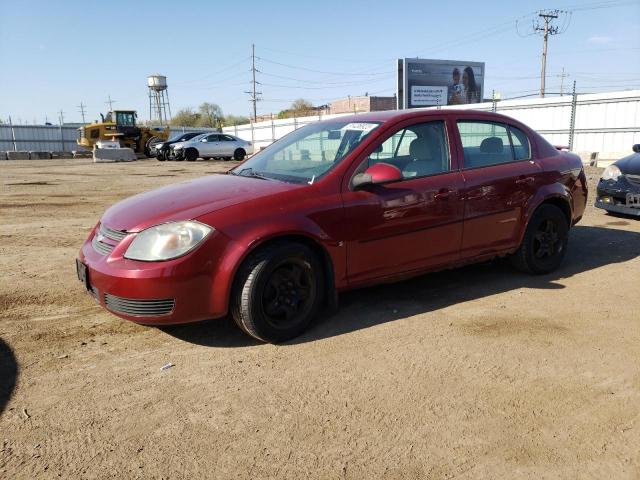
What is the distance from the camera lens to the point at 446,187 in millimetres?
4285

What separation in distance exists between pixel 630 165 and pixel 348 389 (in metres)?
6.61

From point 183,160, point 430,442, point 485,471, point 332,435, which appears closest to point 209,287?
point 332,435

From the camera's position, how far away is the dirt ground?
2.36 m

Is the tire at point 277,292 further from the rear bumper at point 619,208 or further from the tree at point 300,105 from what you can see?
the tree at point 300,105

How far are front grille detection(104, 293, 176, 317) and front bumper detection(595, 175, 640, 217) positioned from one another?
6825 mm

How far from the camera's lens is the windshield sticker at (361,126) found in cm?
420

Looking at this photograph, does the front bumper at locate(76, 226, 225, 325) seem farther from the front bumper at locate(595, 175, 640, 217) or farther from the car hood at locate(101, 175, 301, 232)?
the front bumper at locate(595, 175, 640, 217)

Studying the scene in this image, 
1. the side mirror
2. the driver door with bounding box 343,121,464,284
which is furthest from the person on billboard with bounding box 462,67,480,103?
the side mirror

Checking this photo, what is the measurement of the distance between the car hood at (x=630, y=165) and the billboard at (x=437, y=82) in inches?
1262

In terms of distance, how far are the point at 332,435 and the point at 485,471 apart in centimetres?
72

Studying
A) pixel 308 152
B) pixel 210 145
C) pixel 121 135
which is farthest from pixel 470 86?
pixel 308 152

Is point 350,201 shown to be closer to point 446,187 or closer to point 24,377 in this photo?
point 446,187

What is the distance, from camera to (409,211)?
160 inches

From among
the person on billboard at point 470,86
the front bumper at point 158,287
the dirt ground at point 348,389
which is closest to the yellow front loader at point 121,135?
the person on billboard at point 470,86
